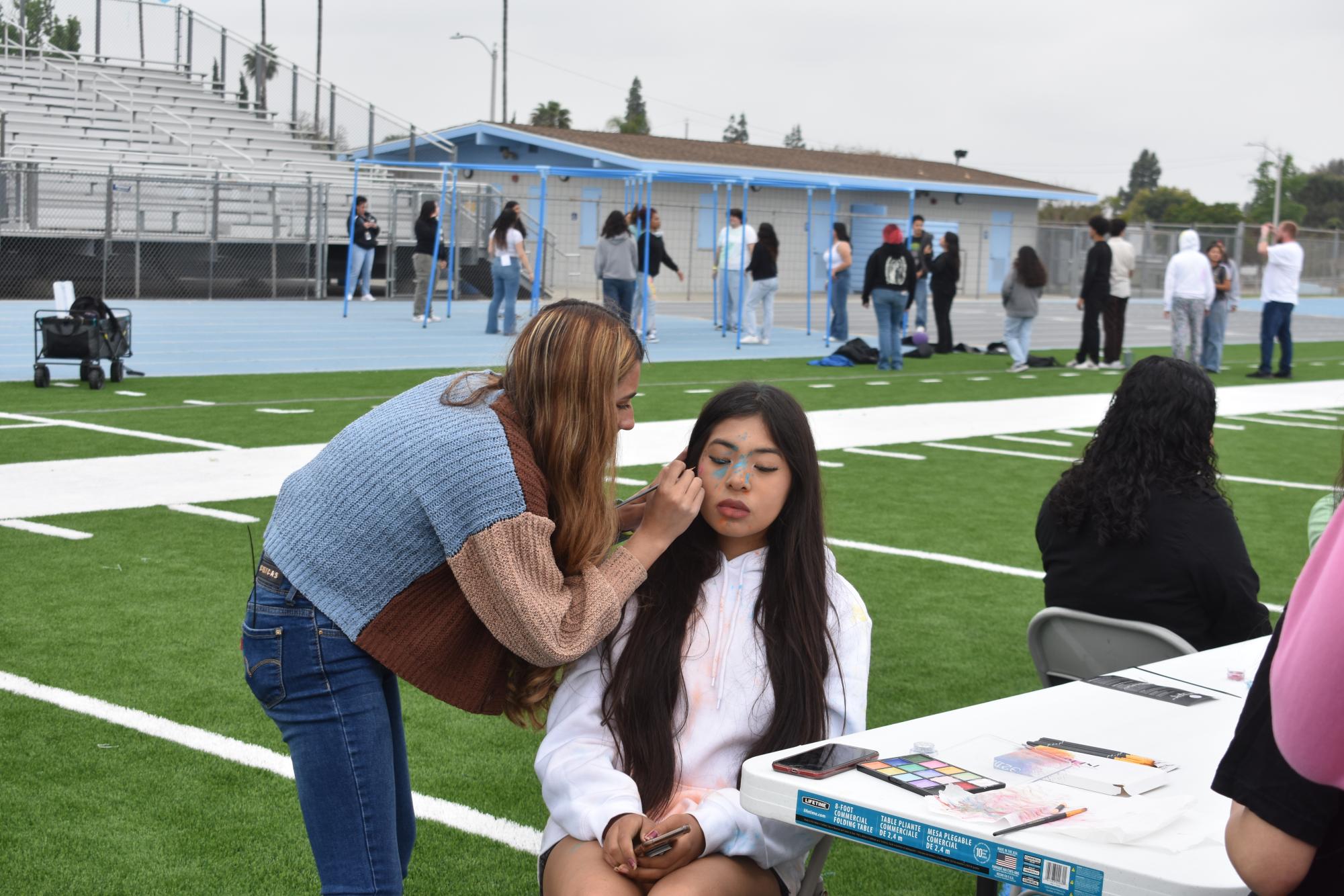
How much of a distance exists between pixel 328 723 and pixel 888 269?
15.2 metres

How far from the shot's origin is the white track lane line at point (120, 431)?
10.3 metres

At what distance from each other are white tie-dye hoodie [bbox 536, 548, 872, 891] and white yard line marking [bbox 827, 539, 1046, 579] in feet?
13.8

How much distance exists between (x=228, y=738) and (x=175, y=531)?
3071 mm

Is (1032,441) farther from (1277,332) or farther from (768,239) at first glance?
(768,239)

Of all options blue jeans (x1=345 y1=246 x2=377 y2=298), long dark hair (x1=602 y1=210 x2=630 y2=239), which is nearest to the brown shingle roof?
blue jeans (x1=345 y1=246 x2=377 y2=298)

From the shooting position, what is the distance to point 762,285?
21.1 meters

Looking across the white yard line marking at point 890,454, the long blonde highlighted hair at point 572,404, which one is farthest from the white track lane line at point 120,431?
the long blonde highlighted hair at point 572,404

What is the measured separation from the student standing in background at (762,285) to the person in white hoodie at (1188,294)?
5.40 metres

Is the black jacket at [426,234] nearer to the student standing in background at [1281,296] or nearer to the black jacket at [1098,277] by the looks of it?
the black jacket at [1098,277]

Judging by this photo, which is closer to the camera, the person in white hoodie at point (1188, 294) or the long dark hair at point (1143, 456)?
the long dark hair at point (1143, 456)

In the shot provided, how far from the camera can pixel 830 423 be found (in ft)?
41.5

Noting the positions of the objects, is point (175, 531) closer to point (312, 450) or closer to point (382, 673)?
point (312, 450)

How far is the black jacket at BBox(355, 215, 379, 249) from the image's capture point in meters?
25.2

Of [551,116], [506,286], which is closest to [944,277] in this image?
[506,286]
